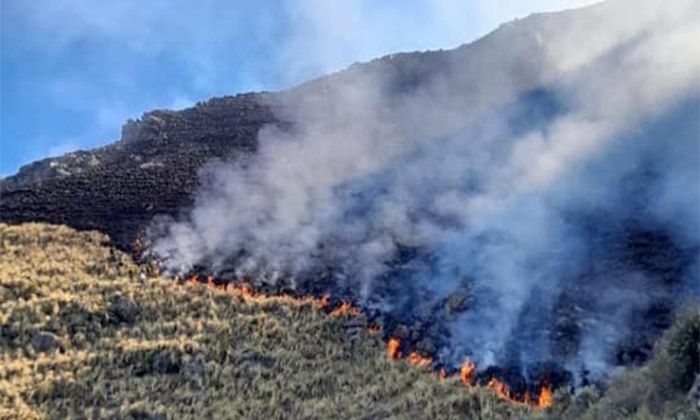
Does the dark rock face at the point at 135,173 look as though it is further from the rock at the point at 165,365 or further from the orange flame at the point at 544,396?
the orange flame at the point at 544,396

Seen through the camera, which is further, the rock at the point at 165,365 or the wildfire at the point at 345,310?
the wildfire at the point at 345,310

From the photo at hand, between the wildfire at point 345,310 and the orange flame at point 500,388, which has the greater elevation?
the wildfire at point 345,310

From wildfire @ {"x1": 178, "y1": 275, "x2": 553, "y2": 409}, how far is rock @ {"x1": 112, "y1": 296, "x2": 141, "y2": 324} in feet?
8.63

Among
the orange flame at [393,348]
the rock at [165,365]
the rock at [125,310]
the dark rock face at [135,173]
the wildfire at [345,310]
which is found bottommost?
the orange flame at [393,348]

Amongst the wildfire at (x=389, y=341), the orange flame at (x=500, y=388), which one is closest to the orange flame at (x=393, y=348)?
the wildfire at (x=389, y=341)

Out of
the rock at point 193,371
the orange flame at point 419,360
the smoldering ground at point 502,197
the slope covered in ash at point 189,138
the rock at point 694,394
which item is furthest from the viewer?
the slope covered in ash at point 189,138

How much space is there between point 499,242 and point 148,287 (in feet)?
34.4

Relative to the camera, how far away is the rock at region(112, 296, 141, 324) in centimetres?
2441

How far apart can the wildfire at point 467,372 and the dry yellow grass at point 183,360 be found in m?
0.44

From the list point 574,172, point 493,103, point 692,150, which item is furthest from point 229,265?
point 493,103

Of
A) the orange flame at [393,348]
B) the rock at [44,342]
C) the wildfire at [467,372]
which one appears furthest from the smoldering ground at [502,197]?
the rock at [44,342]

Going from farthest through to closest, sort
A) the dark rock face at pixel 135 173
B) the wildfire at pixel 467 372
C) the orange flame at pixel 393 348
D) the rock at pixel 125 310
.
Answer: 1. the dark rock face at pixel 135 173
2. the rock at pixel 125 310
3. the orange flame at pixel 393 348
4. the wildfire at pixel 467 372

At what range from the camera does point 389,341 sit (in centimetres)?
2283

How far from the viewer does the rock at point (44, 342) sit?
22.2 metres
